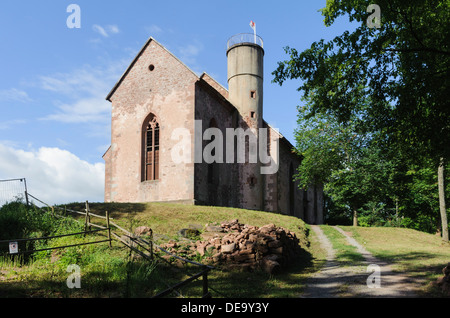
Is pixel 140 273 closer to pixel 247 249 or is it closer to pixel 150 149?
pixel 247 249

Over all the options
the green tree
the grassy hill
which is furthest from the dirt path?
the green tree

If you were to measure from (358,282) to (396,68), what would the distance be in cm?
704

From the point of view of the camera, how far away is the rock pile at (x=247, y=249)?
39.4 ft

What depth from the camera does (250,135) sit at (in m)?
27.9

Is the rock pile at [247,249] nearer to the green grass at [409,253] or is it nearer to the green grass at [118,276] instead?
the green grass at [118,276]

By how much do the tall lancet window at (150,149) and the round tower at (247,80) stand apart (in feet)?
24.1

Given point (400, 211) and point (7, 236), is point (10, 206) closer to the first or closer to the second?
point (7, 236)

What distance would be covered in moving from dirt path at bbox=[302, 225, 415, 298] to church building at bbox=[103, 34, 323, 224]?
11.3m

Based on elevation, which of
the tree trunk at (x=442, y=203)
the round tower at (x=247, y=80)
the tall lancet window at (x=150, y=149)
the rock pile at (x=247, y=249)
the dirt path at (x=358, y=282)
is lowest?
the dirt path at (x=358, y=282)

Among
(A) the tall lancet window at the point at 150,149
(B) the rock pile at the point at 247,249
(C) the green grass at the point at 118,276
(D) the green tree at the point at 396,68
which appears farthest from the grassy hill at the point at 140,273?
(A) the tall lancet window at the point at 150,149

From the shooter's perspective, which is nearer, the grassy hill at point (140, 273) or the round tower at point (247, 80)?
the grassy hill at point (140, 273)

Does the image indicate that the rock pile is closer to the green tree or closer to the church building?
the green tree

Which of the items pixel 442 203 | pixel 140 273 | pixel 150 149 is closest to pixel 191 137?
pixel 150 149
